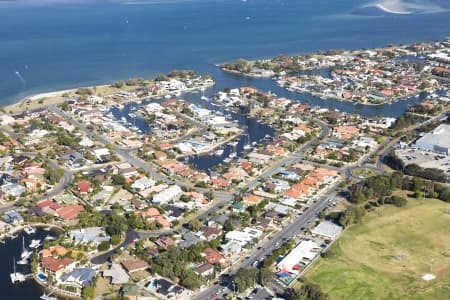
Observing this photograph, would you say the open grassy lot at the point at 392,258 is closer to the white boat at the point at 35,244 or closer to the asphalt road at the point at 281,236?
the asphalt road at the point at 281,236

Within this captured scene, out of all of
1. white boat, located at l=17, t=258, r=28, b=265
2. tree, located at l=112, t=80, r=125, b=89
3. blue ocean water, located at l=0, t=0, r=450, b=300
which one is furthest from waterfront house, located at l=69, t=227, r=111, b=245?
tree, located at l=112, t=80, r=125, b=89

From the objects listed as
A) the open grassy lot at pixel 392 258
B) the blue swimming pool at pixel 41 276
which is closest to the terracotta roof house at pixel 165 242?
the blue swimming pool at pixel 41 276

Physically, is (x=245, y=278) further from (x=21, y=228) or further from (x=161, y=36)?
(x=161, y=36)

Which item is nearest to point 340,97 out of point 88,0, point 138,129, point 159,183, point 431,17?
point 138,129

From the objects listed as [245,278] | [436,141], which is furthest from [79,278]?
[436,141]

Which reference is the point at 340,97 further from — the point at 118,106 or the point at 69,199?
the point at 69,199
